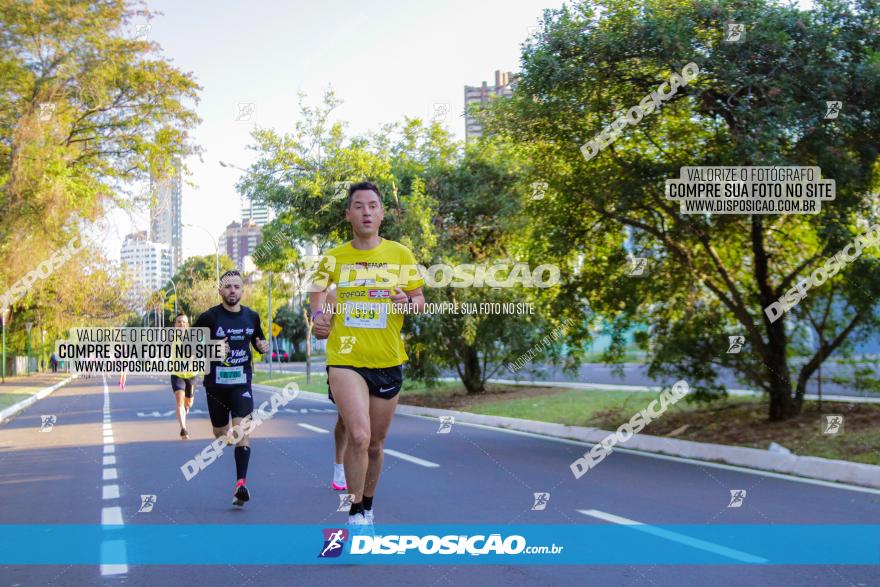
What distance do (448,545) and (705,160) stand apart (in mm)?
7426

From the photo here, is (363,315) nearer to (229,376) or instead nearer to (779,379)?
(229,376)

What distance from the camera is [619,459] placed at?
36.8 ft

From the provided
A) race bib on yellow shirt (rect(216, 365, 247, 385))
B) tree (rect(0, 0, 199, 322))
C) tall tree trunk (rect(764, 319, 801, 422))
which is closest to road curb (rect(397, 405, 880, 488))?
tall tree trunk (rect(764, 319, 801, 422))

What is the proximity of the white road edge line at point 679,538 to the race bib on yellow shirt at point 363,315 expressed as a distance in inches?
101

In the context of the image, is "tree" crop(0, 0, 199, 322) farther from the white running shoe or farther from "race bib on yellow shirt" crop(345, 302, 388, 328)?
"race bib on yellow shirt" crop(345, 302, 388, 328)

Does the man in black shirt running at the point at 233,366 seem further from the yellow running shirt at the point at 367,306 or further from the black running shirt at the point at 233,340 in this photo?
the yellow running shirt at the point at 367,306

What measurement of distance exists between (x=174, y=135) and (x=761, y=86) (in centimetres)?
2207

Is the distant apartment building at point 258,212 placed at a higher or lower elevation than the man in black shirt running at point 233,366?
higher

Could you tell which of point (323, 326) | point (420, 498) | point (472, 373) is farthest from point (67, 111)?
point (323, 326)

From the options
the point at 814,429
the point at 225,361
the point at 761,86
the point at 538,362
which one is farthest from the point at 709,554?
the point at 538,362

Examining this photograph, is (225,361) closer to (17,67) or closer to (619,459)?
(619,459)

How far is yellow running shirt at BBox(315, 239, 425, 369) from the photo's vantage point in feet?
18.5

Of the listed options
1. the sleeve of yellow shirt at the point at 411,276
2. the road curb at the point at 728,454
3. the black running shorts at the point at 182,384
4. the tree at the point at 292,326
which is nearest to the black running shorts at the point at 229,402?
the sleeve of yellow shirt at the point at 411,276

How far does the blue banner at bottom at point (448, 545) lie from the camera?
5.67 metres
